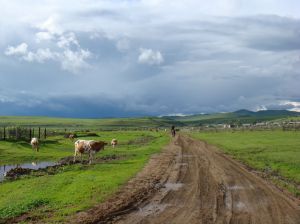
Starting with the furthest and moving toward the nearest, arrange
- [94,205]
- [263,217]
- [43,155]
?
[43,155] → [94,205] → [263,217]

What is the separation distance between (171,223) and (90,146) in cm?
2810

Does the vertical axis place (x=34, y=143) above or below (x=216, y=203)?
above

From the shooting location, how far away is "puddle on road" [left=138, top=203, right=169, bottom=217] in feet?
57.9

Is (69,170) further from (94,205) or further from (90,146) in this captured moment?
(94,205)

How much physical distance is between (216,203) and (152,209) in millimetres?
3105

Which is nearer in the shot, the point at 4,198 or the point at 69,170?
the point at 4,198

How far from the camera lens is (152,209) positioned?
18.4m

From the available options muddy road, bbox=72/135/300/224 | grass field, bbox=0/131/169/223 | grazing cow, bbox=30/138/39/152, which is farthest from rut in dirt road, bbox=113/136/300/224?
grazing cow, bbox=30/138/39/152

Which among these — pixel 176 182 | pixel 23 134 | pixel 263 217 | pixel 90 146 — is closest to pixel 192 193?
pixel 176 182

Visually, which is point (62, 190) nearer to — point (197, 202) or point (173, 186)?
point (173, 186)

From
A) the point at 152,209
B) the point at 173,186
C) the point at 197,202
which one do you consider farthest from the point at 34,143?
the point at 152,209

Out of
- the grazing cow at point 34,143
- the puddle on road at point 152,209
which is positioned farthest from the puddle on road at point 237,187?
the grazing cow at point 34,143

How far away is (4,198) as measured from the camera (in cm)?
2231

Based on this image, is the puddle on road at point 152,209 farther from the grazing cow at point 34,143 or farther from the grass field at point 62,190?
the grazing cow at point 34,143
